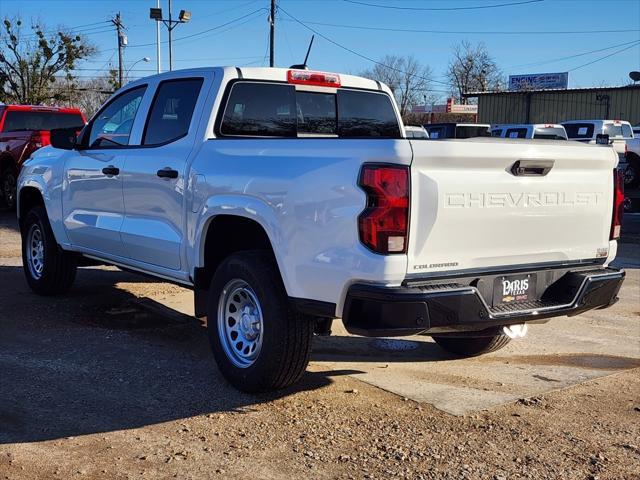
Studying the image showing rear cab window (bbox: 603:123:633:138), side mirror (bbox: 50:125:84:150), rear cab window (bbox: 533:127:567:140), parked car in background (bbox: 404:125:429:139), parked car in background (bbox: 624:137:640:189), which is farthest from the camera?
rear cab window (bbox: 603:123:633:138)

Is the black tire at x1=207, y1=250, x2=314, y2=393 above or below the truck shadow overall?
above

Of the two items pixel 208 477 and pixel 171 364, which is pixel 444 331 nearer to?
pixel 208 477

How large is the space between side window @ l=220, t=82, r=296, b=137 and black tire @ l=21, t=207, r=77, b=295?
271cm

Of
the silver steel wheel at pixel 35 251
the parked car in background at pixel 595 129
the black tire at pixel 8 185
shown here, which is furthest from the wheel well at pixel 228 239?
the parked car in background at pixel 595 129

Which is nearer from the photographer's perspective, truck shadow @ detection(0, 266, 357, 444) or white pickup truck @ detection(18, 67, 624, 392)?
white pickup truck @ detection(18, 67, 624, 392)

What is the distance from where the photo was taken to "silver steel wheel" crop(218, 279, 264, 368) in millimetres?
4523

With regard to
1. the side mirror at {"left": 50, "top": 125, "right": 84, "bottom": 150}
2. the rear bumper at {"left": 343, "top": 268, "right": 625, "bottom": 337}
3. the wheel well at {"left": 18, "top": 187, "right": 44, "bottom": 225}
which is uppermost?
the side mirror at {"left": 50, "top": 125, "right": 84, "bottom": 150}

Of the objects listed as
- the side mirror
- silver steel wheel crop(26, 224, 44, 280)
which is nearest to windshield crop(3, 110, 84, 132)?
silver steel wheel crop(26, 224, 44, 280)

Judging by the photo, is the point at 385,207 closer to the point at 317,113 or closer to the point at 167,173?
the point at 167,173

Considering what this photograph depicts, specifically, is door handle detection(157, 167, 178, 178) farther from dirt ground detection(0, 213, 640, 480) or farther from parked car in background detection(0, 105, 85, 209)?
parked car in background detection(0, 105, 85, 209)

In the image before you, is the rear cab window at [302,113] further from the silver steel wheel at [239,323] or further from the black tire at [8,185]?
the black tire at [8,185]

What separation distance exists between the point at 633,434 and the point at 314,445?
1.85 m

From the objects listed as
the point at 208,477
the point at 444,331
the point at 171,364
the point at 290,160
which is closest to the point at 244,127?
the point at 290,160

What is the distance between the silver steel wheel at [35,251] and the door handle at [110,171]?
1828 millimetres
